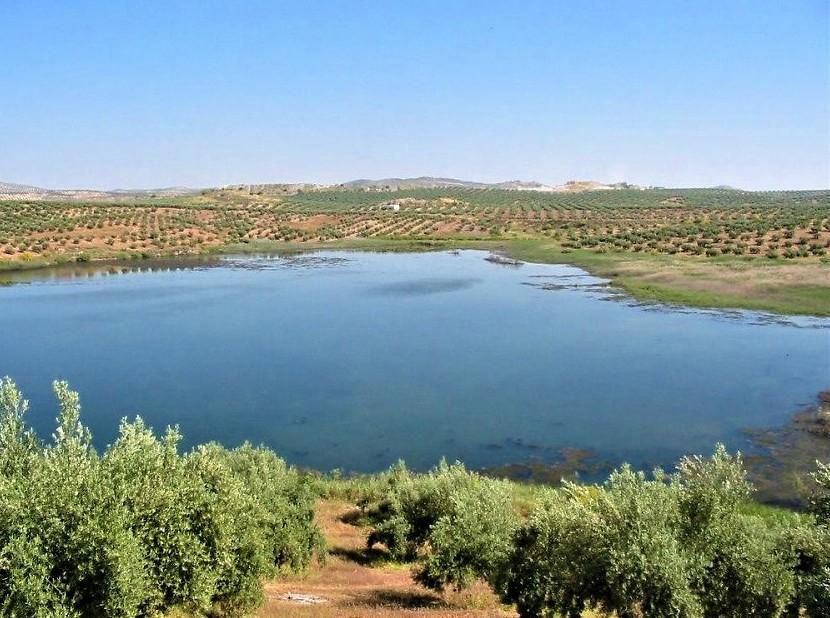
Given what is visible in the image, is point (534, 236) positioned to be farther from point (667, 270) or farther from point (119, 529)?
point (119, 529)

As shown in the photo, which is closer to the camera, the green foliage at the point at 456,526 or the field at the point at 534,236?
the green foliage at the point at 456,526

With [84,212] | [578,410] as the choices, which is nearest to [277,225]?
[84,212]

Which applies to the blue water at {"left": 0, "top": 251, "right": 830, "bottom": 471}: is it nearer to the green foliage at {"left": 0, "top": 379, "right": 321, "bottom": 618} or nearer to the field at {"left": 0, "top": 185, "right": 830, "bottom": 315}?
the field at {"left": 0, "top": 185, "right": 830, "bottom": 315}

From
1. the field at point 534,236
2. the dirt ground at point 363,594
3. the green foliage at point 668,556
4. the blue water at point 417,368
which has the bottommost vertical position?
the dirt ground at point 363,594

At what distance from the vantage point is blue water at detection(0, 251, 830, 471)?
3334 cm

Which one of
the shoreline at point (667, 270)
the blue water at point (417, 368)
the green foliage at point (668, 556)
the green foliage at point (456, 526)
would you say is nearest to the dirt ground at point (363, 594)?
the green foliage at point (456, 526)

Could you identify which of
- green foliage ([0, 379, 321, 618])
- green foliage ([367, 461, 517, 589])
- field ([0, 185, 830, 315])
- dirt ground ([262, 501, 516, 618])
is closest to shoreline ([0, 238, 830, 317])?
field ([0, 185, 830, 315])

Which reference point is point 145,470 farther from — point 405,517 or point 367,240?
point 367,240

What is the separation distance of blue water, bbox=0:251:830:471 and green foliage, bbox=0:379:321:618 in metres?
15.9

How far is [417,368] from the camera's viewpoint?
148 ft

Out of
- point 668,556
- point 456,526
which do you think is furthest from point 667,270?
point 668,556

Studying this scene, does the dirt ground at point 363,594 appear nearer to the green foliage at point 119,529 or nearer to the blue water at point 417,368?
the green foliage at point 119,529

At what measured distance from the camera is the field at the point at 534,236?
67.9 meters

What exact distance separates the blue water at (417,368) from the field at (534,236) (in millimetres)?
10323
